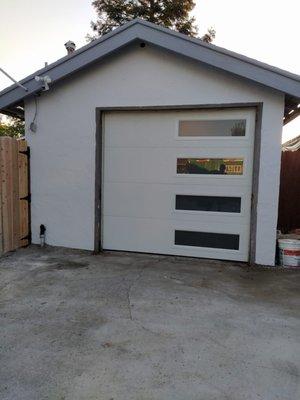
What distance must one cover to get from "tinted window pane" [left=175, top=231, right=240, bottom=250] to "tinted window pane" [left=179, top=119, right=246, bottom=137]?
1.71 metres

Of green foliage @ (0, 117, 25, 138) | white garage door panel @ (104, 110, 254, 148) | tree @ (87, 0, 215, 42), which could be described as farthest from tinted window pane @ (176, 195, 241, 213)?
green foliage @ (0, 117, 25, 138)

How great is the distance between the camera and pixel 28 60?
28.0ft

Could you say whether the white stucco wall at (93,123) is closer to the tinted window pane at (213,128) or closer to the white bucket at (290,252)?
the white bucket at (290,252)

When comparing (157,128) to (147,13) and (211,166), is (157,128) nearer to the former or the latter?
(211,166)

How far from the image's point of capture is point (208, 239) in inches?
225

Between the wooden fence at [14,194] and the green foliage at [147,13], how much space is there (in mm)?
13267

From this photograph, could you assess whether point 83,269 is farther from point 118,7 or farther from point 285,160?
point 118,7

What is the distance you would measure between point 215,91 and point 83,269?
3553mm

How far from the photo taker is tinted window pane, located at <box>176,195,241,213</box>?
5.58 m

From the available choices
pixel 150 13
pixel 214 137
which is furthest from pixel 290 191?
pixel 150 13

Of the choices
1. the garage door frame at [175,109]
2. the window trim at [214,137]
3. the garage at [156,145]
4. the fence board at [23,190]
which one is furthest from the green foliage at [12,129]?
the window trim at [214,137]

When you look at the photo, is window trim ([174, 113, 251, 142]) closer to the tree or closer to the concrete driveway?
the concrete driveway

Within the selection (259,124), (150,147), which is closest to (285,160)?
(259,124)

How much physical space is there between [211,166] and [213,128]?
25.2 inches
